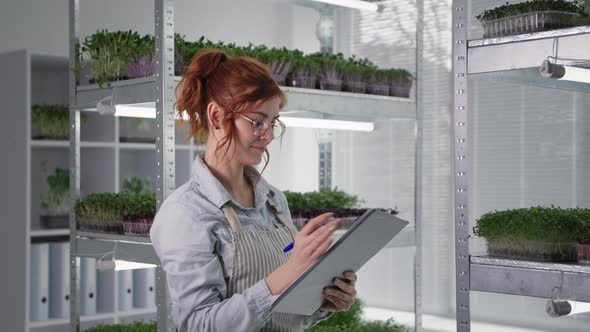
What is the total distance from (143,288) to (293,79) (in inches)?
69.4

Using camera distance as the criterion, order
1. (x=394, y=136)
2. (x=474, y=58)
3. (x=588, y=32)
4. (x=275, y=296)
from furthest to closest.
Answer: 1. (x=394, y=136)
2. (x=474, y=58)
3. (x=588, y=32)
4. (x=275, y=296)

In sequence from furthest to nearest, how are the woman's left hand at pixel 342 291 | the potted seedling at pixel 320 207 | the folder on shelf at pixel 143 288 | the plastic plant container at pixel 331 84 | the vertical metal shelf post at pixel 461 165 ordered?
the folder on shelf at pixel 143 288, the potted seedling at pixel 320 207, the plastic plant container at pixel 331 84, the vertical metal shelf post at pixel 461 165, the woman's left hand at pixel 342 291

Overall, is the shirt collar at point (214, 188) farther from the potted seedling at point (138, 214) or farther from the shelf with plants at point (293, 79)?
the potted seedling at point (138, 214)

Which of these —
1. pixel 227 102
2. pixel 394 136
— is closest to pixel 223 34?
pixel 394 136

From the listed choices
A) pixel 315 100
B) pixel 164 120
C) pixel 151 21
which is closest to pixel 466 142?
pixel 164 120

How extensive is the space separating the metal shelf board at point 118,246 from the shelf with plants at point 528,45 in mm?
1423

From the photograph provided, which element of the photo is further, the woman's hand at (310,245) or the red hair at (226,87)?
the red hair at (226,87)

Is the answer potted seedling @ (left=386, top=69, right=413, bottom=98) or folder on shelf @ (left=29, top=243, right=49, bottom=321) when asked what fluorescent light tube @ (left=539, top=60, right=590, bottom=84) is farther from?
folder on shelf @ (left=29, top=243, right=49, bottom=321)

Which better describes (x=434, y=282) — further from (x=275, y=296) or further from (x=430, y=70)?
(x=275, y=296)

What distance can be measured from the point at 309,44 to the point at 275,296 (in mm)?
5062

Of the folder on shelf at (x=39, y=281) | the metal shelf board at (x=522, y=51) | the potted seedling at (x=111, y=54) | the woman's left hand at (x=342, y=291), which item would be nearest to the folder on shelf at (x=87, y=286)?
the folder on shelf at (x=39, y=281)

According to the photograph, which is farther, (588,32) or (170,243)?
(588,32)

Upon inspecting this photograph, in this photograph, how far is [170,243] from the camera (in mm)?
1699

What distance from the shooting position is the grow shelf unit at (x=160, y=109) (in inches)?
119
